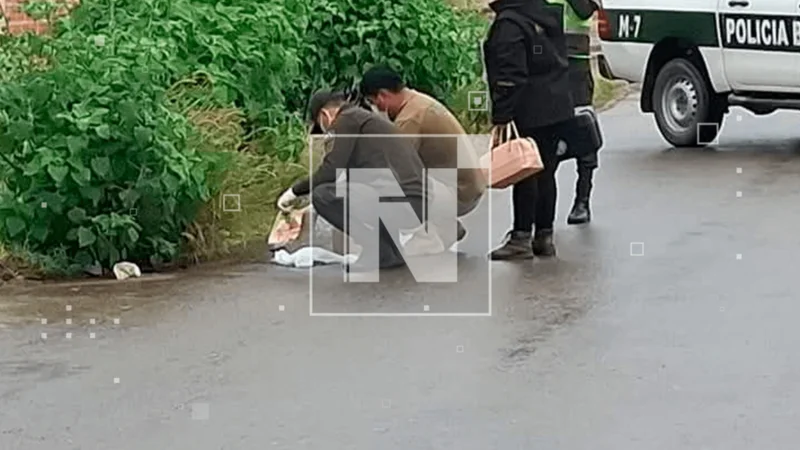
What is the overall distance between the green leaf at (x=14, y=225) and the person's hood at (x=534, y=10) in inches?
121

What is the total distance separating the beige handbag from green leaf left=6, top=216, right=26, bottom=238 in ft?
9.16

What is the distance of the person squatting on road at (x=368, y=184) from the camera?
10.4 metres

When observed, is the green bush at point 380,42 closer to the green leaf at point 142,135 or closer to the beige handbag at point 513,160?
the green leaf at point 142,135

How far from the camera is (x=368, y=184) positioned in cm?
1044

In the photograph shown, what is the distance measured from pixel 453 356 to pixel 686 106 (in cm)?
830

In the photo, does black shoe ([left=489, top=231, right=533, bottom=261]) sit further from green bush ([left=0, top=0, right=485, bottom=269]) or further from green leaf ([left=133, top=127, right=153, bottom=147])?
green leaf ([left=133, top=127, right=153, bottom=147])

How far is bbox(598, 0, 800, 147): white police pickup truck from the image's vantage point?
49.2 ft

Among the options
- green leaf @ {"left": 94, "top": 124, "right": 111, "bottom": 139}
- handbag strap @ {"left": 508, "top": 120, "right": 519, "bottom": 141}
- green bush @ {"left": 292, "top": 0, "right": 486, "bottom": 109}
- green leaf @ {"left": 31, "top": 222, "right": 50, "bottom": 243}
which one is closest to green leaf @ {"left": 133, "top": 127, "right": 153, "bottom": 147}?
green leaf @ {"left": 94, "top": 124, "right": 111, "bottom": 139}

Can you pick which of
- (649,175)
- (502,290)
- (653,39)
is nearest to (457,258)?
(502,290)

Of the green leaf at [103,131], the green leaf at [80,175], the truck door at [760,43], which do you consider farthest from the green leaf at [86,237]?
the truck door at [760,43]

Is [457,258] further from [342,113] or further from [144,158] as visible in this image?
[144,158]

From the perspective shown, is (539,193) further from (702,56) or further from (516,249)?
(702,56)

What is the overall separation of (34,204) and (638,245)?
12.3 feet

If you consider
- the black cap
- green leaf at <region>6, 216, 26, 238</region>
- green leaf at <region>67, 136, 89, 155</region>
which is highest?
the black cap
